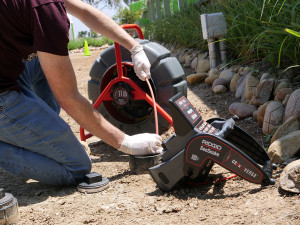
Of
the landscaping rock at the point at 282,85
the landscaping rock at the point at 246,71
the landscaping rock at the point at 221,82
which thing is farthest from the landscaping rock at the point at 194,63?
the landscaping rock at the point at 282,85

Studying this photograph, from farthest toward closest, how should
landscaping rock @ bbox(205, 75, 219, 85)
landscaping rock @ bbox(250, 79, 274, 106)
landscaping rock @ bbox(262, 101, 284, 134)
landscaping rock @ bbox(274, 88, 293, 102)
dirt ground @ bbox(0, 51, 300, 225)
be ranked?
landscaping rock @ bbox(205, 75, 219, 85), landscaping rock @ bbox(250, 79, 274, 106), landscaping rock @ bbox(274, 88, 293, 102), landscaping rock @ bbox(262, 101, 284, 134), dirt ground @ bbox(0, 51, 300, 225)

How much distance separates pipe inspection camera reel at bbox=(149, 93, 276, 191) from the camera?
1741 mm

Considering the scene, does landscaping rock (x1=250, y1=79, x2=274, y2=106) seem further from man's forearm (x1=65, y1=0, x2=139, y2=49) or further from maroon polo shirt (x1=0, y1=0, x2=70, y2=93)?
maroon polo shirt (x1=0, y1=0, x2=70, y2=93)

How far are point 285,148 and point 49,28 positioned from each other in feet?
4.44

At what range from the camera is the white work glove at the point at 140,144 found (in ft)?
7.46

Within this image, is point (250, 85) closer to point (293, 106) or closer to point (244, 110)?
point (244, 110)

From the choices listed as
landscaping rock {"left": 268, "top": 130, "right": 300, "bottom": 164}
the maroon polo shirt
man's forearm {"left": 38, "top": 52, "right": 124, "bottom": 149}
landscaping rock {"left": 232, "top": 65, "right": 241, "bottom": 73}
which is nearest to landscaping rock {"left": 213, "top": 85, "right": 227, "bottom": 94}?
landscaping rock {"left": 232, "top": 65, "right": 241, "bottom": 73}

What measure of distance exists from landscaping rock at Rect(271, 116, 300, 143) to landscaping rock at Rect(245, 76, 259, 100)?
0.82m

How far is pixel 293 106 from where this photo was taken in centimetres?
228

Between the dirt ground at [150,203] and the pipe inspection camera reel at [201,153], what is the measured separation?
0.09 m

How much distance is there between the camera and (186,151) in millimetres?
1827

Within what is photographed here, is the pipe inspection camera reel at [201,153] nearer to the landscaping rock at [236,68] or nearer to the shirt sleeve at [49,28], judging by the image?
the shirt sleeve at [49,28]

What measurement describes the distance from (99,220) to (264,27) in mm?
1855

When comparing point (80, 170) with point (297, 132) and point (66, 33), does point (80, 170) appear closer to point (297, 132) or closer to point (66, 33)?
point (66, 33)
